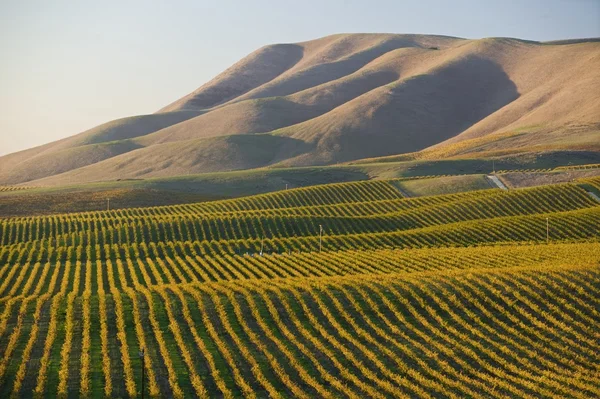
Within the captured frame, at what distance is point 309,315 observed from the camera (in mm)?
33031

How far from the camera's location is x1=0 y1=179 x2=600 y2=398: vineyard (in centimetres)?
2526

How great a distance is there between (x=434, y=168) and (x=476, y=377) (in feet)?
276

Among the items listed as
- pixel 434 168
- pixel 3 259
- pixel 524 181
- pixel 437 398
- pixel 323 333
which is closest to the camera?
pixel 437 398

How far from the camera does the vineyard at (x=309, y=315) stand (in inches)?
994

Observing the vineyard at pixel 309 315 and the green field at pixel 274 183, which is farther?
the green field at pixel 274 183

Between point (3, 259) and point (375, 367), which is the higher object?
point (3, 259)

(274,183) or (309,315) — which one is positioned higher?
(309,315)

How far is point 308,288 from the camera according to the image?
37.0 metres

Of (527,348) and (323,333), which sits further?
(323,333)

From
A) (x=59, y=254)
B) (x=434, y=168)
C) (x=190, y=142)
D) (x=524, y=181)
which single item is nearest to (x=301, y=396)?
(x=59, y=254)

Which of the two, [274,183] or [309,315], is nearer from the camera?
[309,315]

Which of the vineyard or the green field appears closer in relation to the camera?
the vineyard

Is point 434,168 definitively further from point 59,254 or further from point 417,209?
point 59,254

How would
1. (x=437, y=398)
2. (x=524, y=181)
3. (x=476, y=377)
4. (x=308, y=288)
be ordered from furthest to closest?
(x=524, y=181) → (x=308, y=288) → (x=476, y=377) → (x=437, y=398)
